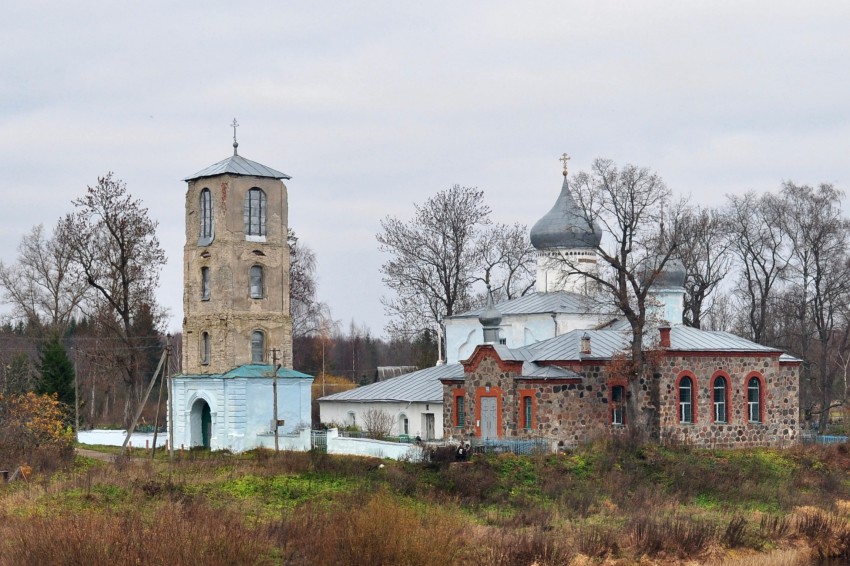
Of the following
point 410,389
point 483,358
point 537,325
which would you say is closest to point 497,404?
point 483,358

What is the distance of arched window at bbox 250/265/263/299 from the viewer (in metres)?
41.4

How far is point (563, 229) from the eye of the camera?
41.2 m

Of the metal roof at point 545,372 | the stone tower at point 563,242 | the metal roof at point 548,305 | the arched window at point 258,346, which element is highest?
the stone tower at point 563,242

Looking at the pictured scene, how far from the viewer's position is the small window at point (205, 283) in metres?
41.3

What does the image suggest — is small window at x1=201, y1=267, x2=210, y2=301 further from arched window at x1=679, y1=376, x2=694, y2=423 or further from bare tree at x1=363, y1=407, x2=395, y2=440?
arched window at x1=679, y1=376, x2=694, y2=423

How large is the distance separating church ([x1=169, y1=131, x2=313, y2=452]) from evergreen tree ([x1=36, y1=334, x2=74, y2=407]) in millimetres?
Answer: 8924

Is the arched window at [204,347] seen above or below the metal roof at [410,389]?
above

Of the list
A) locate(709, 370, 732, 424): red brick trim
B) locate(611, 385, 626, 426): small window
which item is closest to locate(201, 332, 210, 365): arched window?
locate(611, 385, 626, 426): small window

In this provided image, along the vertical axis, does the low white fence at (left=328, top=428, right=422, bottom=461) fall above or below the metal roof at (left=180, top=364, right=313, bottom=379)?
below

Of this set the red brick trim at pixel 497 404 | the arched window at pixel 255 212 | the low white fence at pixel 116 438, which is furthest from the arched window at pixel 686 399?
the low white fence at pixel 116 438

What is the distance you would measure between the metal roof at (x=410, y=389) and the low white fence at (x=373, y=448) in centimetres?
496

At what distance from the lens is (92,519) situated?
17984 millimetres

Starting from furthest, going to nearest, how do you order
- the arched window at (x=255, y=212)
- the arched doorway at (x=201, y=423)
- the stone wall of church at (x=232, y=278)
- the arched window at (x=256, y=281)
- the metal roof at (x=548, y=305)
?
the arched doorway at (x=201, y=423)
the arched window at (x=256, y=281)
the arched window at (x=255, y=212)
the stone wall of church at (x=232, y=278)
the metal roof at (x=548, y=305)

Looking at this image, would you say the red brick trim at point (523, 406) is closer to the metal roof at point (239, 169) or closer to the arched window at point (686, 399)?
the arched window at point (686, 399)
